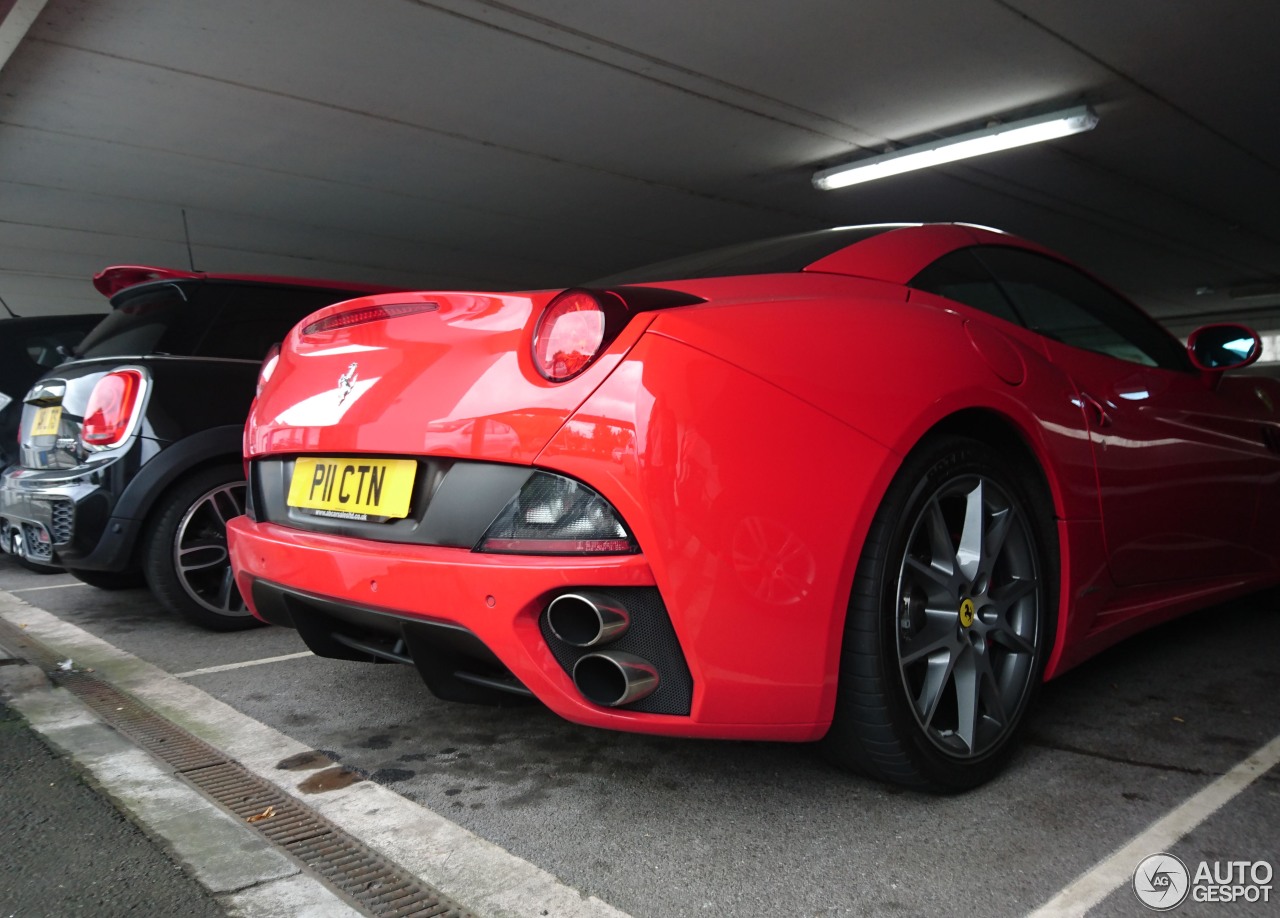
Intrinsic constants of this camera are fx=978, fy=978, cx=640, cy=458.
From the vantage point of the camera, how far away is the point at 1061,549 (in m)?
2.43

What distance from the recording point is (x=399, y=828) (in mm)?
2014

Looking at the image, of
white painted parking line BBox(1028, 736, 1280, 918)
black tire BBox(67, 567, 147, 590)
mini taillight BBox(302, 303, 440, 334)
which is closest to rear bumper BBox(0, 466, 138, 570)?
black tire BBox(67, 567, 147, 590)

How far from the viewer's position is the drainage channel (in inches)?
67.6

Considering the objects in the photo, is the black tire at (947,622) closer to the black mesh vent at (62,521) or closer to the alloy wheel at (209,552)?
the alloy wheel at (209,552)

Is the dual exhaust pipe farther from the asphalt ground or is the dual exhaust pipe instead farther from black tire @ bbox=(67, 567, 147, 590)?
black tire @ bbox=(67, 567, 147, 590)

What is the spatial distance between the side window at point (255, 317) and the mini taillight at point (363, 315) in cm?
175

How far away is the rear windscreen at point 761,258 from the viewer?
2385mm

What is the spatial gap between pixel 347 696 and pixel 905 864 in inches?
70.5

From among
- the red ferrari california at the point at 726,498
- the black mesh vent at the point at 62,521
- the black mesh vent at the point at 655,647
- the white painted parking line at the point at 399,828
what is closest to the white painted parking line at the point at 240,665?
the white painted parking line at the point at 399,828

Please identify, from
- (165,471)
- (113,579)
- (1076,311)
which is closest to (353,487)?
(165,471)

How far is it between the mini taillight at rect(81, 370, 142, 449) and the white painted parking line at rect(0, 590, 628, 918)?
41.0 inches

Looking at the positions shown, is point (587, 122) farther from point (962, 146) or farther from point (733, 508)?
point (733, 508)

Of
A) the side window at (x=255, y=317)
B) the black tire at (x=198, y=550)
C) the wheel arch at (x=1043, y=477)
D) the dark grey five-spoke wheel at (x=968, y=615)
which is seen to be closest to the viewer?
the dark grey five-spoke wheel at (x=968, y=615)

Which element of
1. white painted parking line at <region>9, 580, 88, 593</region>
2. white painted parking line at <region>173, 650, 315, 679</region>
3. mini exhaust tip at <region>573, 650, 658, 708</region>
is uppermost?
mini exhaust tip at <region>573, 650, 658, 708</region>
